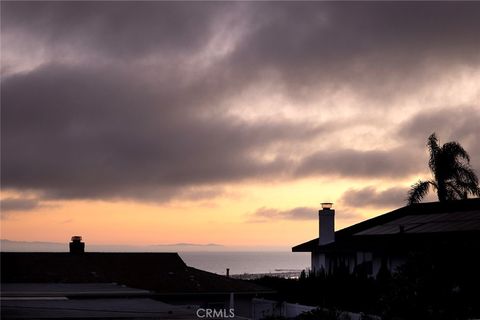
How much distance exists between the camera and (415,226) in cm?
3600

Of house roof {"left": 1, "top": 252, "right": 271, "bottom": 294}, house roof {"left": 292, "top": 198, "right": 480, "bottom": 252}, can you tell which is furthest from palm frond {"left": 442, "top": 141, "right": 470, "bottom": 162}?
house roof {"left": 1, "top": 252, "right": 271, "bottom": 294}

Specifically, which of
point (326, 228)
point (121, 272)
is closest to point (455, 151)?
point (326, 228)

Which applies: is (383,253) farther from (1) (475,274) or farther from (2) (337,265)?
(1) (475,274)

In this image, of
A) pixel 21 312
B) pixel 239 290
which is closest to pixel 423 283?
pixel 21 312

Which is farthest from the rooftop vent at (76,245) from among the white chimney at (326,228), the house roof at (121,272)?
the white chimney at (326,228)

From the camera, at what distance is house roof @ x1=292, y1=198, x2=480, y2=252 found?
3234 centimetres

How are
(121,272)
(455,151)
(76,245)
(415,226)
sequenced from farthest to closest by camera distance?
(455,151) → (76,245) → (121,272) → (415,226)

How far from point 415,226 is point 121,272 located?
1625 centimetres

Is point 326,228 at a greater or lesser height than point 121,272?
greater

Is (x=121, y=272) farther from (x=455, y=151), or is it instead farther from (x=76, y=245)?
(x=455, y=151)

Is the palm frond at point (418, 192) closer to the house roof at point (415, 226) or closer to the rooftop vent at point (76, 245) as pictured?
the house roof at point (415, 226)

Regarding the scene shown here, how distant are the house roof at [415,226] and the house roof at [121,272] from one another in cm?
572

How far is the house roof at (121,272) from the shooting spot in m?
37.4

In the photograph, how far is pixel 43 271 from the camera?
1532 inches
